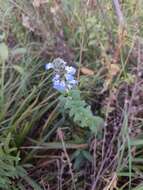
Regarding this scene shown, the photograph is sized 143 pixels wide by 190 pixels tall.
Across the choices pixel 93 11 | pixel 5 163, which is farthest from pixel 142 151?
pixel 93 11

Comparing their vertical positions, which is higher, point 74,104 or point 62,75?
point 62,75

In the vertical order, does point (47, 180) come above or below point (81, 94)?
below

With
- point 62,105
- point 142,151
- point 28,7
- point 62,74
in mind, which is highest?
point 28,7

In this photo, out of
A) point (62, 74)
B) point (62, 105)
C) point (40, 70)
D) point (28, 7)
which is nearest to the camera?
point (62, 74)

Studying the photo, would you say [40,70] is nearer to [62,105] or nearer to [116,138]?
[62,105]

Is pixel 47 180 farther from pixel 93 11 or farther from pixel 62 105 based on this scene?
pixel 93 11

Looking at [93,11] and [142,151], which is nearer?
[142,151]

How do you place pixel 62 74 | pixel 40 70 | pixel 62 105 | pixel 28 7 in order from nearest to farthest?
1. pixel 62 74
2. pixel 62 105
3. pixel 40 70
4. pixel 28 7

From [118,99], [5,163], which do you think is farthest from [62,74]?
[5,163]

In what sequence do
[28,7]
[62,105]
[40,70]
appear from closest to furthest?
[62,105], [40,70], [28,7]
